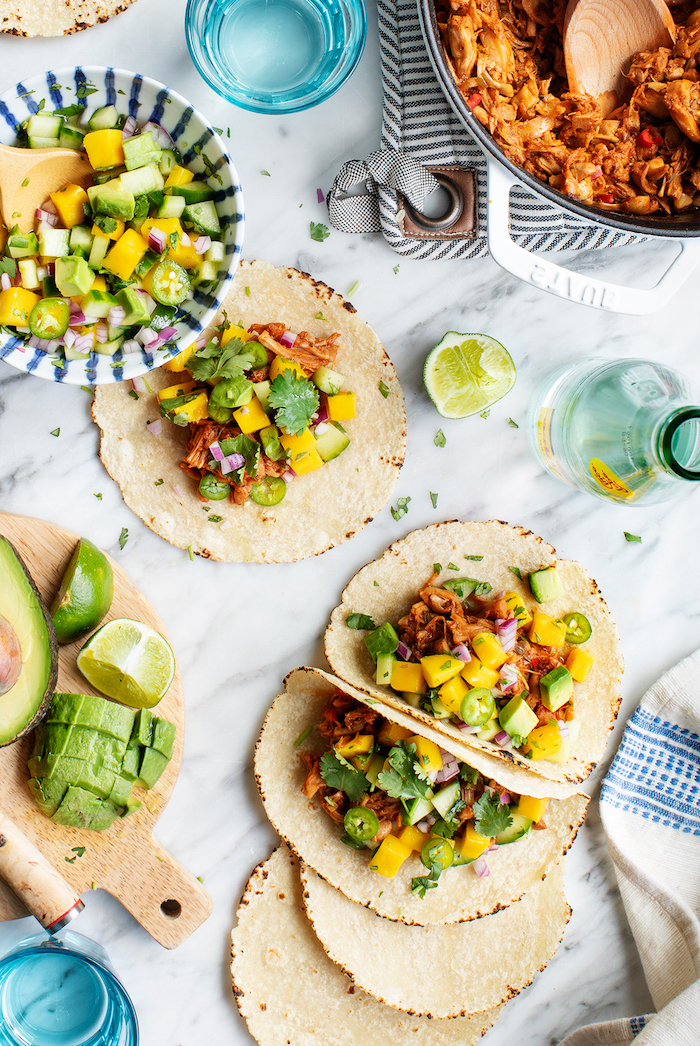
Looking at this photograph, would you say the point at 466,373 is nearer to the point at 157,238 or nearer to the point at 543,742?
the point at 157,238

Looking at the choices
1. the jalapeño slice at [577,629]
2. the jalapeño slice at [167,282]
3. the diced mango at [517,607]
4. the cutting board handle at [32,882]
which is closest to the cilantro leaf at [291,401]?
the jalapeño slice at [167,282]

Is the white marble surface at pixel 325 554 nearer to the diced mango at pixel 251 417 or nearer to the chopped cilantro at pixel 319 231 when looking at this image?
the chopped cilantro at pixel 319 231

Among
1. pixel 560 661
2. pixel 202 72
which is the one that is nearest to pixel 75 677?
pixel 560 661

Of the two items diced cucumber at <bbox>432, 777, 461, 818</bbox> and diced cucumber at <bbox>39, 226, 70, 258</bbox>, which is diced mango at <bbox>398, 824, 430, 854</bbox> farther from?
diced cucumber at <bbox>39, 226, 70, 258</bbox>

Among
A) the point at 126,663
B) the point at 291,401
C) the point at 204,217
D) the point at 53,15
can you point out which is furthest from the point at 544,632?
the point at 53,15

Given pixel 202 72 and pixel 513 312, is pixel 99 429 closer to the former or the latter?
pixel 202 72

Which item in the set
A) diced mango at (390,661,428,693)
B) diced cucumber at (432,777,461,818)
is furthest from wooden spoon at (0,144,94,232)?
diced cucumber at (432,777,461,818)
